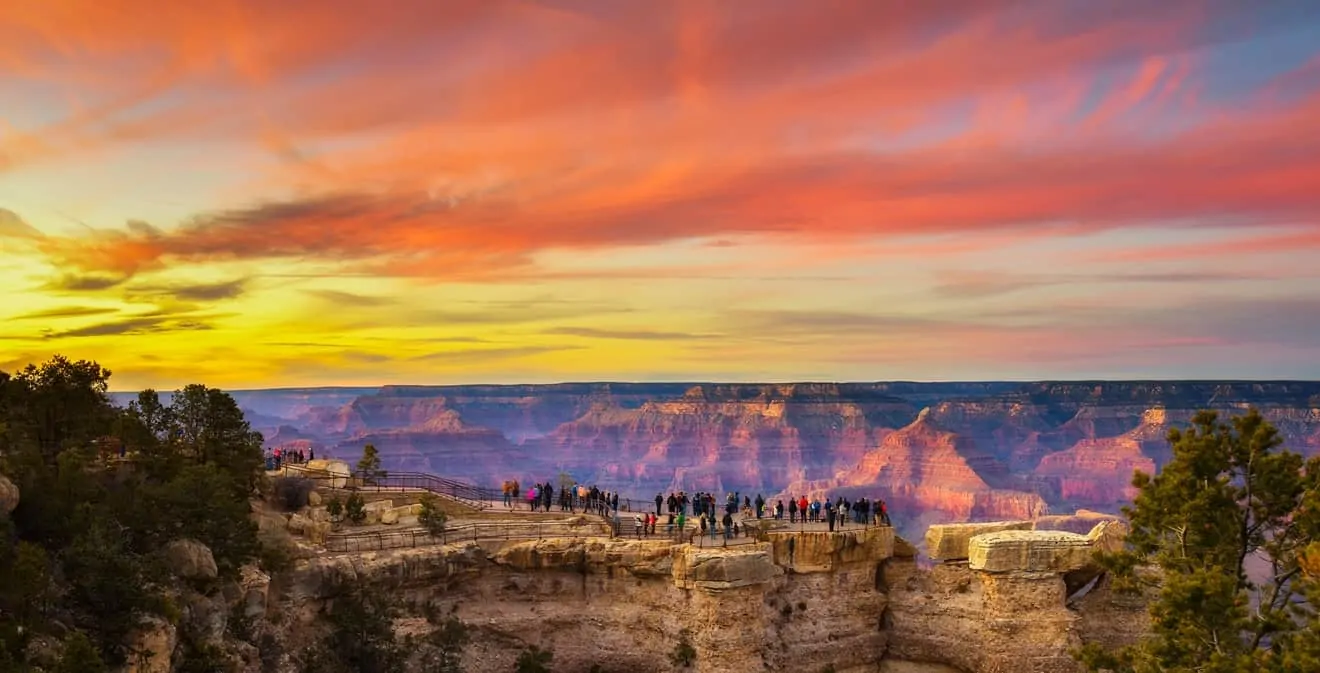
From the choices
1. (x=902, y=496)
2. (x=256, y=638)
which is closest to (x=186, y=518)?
(x=256, y=638)

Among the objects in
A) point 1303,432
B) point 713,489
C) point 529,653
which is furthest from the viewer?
point 713,489

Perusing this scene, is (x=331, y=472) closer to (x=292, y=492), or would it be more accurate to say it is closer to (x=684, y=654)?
(x=292, y=492)

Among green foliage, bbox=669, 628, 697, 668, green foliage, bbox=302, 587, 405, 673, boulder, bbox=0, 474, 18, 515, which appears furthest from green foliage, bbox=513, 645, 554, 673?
boulder, bbox=0, 474, 18, 515

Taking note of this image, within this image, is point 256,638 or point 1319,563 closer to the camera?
point 1319,563

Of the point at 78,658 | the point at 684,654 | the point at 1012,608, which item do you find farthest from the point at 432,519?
the point at 1012,608

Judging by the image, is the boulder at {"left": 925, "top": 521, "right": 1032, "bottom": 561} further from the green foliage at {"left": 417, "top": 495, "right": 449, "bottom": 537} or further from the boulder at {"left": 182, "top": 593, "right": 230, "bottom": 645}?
the boulder at {"left": 182, "top": 593, "right": 230, "bottom": 645}

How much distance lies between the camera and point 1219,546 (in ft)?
117

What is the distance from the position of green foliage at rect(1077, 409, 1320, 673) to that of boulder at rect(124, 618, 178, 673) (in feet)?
95.0

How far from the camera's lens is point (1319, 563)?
29391mm

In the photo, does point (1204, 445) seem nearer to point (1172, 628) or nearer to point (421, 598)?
point (1172, 628)

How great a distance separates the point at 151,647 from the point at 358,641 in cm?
1401

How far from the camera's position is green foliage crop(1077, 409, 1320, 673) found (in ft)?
106

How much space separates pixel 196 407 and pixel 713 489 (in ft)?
515

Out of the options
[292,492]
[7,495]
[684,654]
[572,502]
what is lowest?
[684,654]
